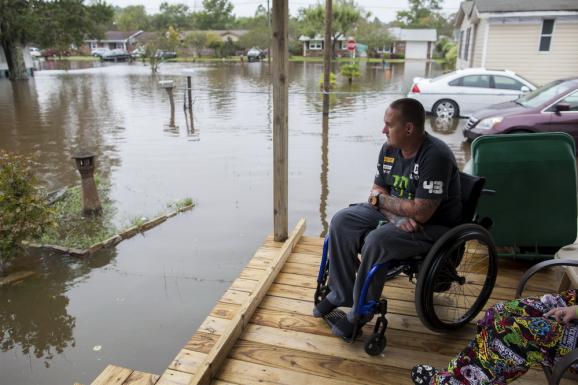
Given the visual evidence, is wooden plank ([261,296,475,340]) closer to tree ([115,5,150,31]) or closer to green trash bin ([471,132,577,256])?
green trash bin ([471,132,577,256])

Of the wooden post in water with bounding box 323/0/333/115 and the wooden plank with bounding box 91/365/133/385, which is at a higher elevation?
the wooden post in water with bounding box 323/0/333/115

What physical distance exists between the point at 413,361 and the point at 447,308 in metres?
0.57

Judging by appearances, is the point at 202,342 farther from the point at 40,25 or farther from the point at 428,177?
the point at 40,25

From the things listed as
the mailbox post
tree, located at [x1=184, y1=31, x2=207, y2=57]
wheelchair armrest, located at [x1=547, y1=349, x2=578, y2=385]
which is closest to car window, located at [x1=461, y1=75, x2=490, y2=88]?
the mailbox post

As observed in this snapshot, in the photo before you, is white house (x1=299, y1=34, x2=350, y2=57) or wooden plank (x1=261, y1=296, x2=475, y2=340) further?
white house (x1=299, y1=34, x2=350, y2=57)

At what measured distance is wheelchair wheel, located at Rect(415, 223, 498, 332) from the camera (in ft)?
7.04

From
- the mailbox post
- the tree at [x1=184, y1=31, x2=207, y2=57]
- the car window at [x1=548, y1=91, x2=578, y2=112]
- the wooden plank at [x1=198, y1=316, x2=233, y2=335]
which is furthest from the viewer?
the tree at [x1=184, y1=31, x2=207, y2=57]

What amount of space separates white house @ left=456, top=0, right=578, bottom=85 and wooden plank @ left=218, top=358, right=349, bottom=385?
633 inches

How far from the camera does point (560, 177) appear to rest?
9.50 feet

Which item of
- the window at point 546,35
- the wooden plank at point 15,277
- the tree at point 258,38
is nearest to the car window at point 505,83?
the window at point 546,35

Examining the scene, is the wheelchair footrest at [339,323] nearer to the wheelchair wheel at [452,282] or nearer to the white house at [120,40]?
the wheelchair wheel at [452,282]

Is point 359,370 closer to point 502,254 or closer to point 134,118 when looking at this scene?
point 502,254

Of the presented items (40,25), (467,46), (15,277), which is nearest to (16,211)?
(15,277)

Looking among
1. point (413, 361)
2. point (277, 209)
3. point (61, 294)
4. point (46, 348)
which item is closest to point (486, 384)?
point (413, 361)
